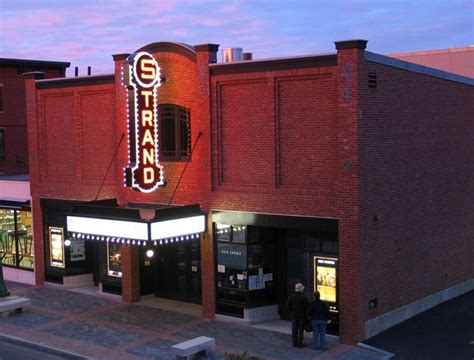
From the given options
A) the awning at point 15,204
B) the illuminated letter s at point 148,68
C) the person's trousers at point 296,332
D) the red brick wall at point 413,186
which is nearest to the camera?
the person's trousers at point 296,332

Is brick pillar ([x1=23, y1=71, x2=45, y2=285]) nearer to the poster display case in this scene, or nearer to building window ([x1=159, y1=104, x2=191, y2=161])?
building window ([x1=159, y1=104, x2=191, y2=161])

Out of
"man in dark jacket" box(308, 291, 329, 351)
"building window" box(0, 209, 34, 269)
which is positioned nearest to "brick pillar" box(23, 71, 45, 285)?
"building window" box(0, 209, 34, 269)

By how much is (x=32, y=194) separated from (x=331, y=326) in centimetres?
1443

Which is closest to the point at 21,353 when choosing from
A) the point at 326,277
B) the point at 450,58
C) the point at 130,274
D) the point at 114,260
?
the point at 130,274


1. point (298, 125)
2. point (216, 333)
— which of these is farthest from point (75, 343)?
point (298, 125)

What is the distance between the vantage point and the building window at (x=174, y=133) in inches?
861

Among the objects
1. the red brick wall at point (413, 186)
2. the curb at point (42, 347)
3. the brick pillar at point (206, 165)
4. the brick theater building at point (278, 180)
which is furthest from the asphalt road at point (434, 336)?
the curb at point (42, 347)

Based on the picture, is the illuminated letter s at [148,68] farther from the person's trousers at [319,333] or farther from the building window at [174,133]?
the person's trousers at [319,333]

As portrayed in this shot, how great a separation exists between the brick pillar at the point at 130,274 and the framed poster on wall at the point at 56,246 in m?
3.91

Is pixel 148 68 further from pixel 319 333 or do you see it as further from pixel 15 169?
pixel 15 169

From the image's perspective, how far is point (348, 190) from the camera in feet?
59.6

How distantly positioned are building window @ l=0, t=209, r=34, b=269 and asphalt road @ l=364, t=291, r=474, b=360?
1602 centimetres

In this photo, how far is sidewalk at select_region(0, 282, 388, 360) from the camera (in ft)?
57.8

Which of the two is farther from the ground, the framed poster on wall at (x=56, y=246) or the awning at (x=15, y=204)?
the awning at (x=15, y=204)
